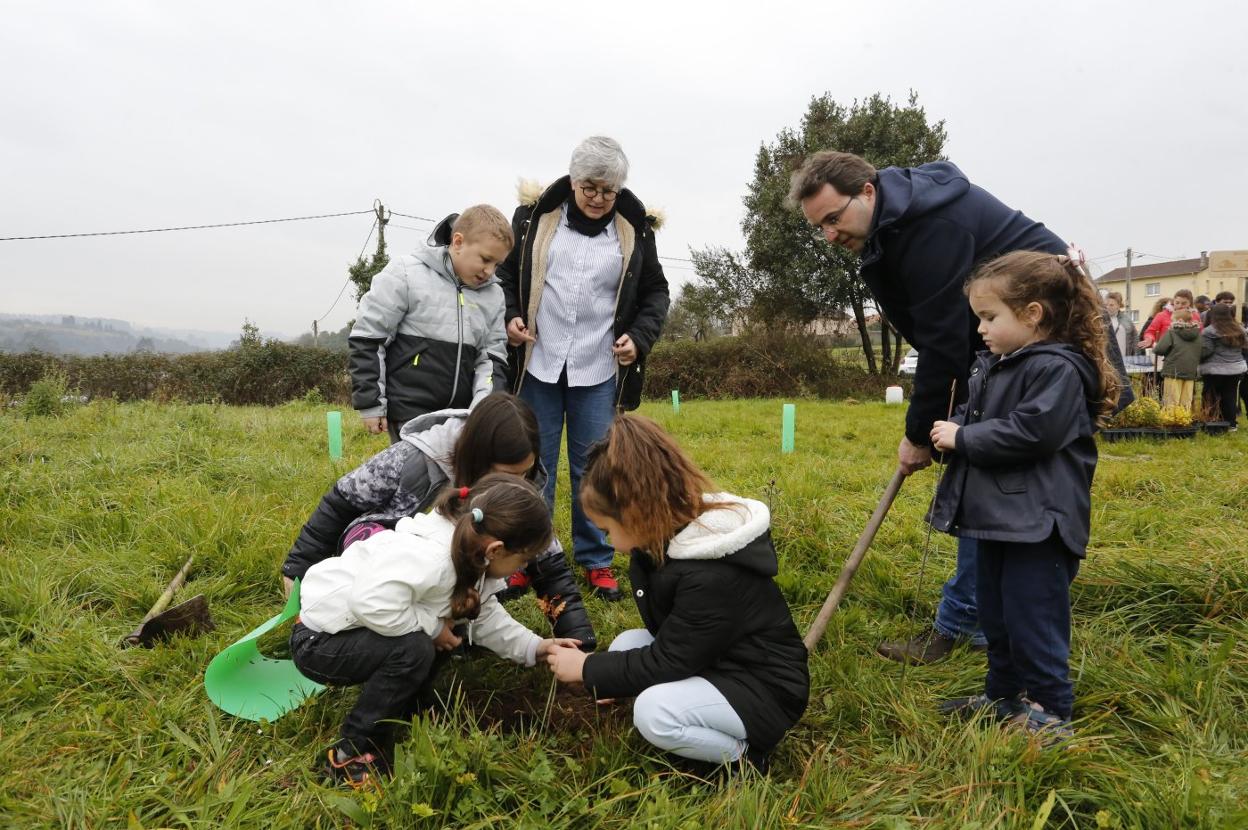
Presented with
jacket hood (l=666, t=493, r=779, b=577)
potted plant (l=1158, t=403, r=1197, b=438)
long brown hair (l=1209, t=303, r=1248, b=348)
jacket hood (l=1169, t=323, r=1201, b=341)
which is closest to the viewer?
jacket hood (l=666, t=493, r=779, b=577)

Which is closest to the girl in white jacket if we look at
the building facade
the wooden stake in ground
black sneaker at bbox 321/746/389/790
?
black sneaker at bbox 321/746/389/790

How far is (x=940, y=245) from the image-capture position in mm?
2484

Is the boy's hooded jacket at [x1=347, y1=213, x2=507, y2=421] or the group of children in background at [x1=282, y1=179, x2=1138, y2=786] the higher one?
the boy's hooded jacket at [x1=347, y1=213, x2=507, y2=421]

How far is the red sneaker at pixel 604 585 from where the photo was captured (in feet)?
11.1

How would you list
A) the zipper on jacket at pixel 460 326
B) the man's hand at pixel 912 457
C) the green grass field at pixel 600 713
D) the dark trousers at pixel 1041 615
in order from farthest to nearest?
the zipper on jacket at pixel 460 326, the man's hand at pixel 912 457, the dark trousers at pixel 1041 615, the green grass field at pixel 600 713

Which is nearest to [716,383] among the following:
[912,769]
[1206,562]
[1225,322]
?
[1225,322]

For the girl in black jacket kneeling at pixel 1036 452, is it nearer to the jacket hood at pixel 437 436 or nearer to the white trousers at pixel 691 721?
the white trousers at pixel 691 721

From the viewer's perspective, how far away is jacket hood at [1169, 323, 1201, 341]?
341 inches

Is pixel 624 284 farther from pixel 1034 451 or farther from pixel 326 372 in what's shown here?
pixel 326 372

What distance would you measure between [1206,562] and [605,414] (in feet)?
8.44

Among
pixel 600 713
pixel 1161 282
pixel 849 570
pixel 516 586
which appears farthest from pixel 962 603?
pixel 1161 282

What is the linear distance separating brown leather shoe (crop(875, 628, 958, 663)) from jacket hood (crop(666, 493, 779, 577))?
1069mm

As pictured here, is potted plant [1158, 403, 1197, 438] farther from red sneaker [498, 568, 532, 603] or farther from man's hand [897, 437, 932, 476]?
red sneaker [498, 568, 532, 603]

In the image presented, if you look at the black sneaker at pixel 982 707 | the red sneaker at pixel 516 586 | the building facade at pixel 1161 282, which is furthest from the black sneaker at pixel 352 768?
the building facade at pixel 1161 282
